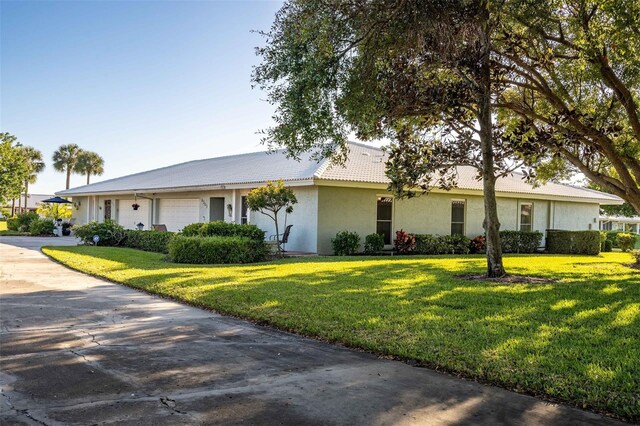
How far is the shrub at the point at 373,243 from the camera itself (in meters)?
20.1

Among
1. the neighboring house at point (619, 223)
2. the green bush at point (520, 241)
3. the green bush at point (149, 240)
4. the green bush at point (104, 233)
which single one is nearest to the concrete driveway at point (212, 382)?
the green bush at point (149, 240)

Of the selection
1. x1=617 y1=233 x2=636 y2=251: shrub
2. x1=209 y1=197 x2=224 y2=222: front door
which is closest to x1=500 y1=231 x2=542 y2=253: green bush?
x1=617 y1=233 x2=636 y2=251: shrub

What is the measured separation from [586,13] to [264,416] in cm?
1033

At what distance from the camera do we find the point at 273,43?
10391mm

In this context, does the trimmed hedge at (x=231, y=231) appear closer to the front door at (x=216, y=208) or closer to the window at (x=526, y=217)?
the front door at (x=216, y=208)

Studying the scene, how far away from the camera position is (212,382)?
5.00 metres

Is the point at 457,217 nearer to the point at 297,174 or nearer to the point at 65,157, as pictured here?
the point at 297,174

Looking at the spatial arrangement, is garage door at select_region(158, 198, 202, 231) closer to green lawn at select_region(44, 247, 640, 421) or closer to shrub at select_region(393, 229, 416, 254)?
shrub at select_region(393, 229, 416, 254)

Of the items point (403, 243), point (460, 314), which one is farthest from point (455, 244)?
point (460, 314)

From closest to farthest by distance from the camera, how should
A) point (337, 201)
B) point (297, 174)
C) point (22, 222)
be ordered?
point (337, 201) < point (297, 174) < point (22, 222)

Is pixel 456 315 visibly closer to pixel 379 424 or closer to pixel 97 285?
pixel 379 424

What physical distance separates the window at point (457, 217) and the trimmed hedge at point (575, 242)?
19.6 ft

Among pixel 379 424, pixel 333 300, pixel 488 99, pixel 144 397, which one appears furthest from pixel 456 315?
pixel 488 99

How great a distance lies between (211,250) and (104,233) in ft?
29.9
